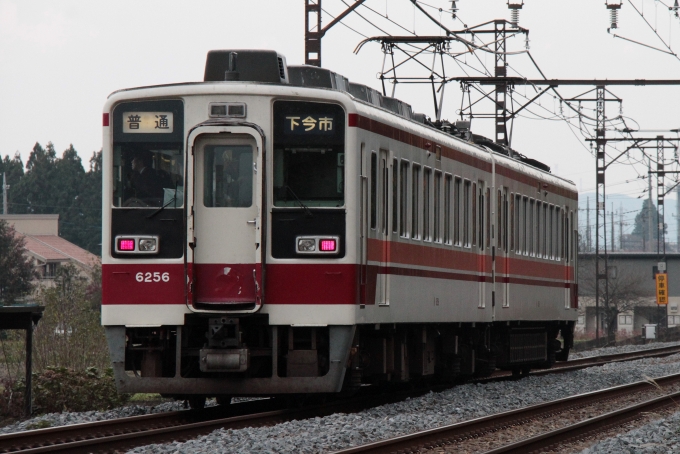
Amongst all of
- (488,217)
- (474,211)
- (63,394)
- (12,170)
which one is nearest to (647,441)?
(474,211)

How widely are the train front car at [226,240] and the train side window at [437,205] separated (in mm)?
3181

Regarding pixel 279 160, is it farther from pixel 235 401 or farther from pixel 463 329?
pixel 463 329

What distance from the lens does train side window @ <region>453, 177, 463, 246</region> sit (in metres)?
15.4

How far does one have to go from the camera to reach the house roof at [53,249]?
92.1 metres

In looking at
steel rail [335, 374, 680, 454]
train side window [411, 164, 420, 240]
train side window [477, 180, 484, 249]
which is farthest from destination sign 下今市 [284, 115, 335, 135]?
train side window [477, 180, 484, 249]

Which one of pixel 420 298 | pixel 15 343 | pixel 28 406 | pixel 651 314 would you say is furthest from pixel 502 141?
pixel 651 314

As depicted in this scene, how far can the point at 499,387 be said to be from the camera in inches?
654

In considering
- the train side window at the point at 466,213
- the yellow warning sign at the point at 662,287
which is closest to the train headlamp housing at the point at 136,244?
the train side window at the point at 466,213

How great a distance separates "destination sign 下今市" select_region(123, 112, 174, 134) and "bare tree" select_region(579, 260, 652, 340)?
5764cm

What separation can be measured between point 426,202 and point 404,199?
86cm

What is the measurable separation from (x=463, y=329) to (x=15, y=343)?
1173cm

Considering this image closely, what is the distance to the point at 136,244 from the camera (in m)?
11.5

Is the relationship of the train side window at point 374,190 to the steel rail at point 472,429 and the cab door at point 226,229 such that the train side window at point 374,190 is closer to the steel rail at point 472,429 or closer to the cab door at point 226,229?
the cab door at point 226,229

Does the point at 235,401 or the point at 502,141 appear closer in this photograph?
Result: the point at 235,401
